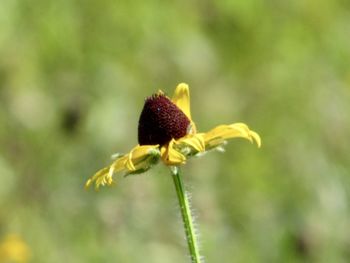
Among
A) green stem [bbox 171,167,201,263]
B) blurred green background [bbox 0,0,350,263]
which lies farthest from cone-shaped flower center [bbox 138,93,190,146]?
blurred green background [bbox 0,0,350,263]

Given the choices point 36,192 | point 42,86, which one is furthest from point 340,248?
point 42,86

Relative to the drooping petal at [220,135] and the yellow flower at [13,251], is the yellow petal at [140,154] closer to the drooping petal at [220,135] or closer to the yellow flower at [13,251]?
the drooping petal at [220,135]

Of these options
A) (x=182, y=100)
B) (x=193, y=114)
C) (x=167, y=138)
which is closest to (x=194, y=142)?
(x=167, y=138)

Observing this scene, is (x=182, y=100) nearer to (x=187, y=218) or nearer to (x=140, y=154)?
(x=140, y=154)

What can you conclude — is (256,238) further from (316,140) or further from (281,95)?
(281,95)

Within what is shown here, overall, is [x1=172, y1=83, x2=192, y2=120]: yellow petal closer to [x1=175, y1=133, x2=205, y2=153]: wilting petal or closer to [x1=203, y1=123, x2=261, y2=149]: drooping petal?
[x1=175, y1=133, x2=205, y2=153]: wilting petal

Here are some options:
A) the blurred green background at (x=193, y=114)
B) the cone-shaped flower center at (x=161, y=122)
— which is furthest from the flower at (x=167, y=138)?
the blurred green background at (x=193, y=114)
